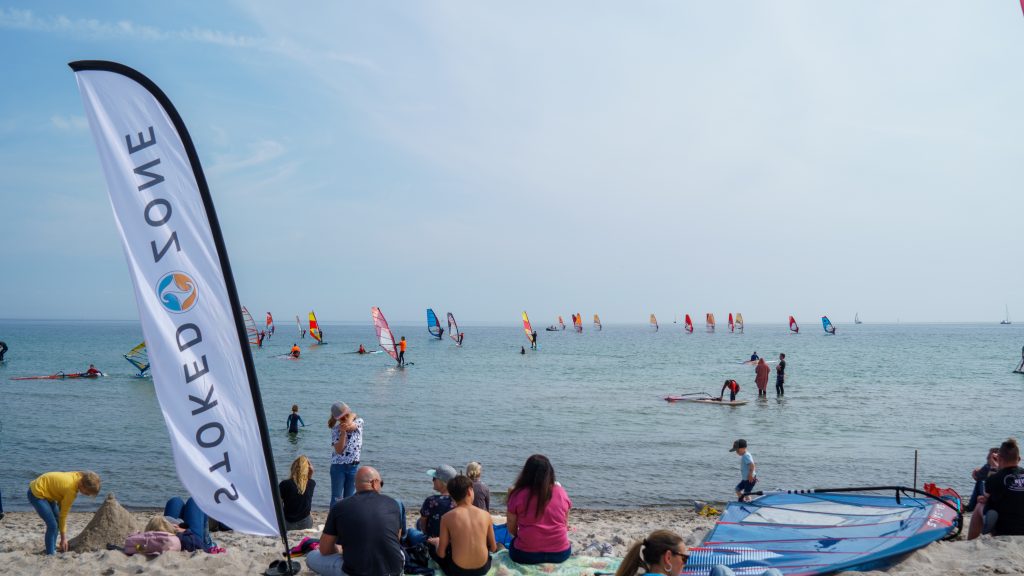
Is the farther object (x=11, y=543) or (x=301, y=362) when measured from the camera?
(x=301, y=362)

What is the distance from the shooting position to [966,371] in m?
43.0

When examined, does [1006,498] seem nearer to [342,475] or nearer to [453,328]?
[342,475]

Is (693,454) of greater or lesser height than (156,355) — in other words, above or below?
below

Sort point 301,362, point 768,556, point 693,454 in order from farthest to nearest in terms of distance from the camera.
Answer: point 301,362, point 693,454, point 768,556

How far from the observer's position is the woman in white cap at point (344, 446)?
797cm

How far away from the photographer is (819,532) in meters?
6.77

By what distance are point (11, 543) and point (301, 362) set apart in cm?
4420

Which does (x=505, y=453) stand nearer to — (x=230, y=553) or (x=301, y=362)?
(x=230, y=553)

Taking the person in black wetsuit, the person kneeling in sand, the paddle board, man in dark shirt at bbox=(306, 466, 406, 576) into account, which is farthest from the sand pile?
the person in black wetsuit

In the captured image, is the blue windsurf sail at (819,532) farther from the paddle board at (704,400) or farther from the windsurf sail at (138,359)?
the windsurf sail at (138,359)

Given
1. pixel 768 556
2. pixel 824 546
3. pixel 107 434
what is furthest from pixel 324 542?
pixel 107 434

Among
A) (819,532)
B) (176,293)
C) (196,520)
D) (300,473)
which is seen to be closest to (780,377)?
(819,532)

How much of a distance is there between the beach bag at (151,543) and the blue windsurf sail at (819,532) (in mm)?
4595

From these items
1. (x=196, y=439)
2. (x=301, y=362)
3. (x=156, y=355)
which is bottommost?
(x=301, y=362)
